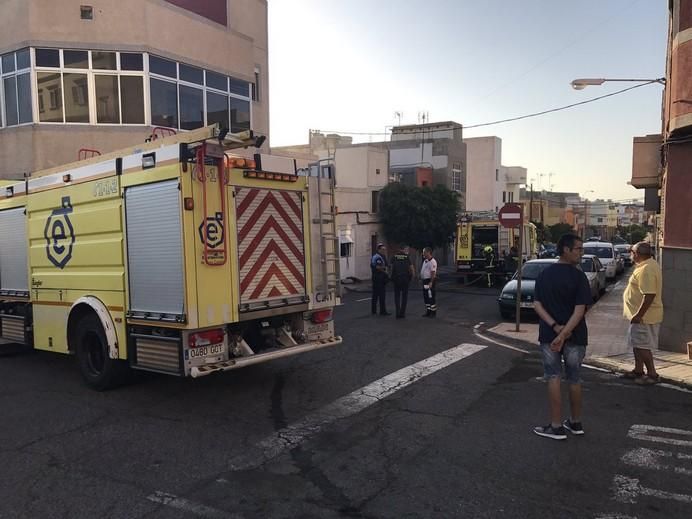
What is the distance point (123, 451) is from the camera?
17.0 feet

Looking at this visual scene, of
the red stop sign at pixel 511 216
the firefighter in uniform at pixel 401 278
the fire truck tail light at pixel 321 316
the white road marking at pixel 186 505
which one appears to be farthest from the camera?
the firefighter in uniform at pixel 401 278

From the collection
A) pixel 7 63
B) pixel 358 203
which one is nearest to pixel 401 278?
pixel 7 63

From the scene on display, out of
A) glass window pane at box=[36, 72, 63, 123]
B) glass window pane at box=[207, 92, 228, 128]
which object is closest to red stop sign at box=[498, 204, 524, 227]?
glass window pane at box=[207, 92, 228, 128]

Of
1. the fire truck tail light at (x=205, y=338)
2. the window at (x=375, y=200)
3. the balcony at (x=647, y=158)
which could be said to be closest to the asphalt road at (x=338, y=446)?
the fire truck tail light at (x=205, y=338)

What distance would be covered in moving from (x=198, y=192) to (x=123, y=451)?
271 centimetres

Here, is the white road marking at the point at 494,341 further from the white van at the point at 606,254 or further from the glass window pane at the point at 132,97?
the white van at the point at 606,254

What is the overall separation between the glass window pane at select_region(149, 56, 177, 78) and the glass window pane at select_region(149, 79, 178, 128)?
0.78ft

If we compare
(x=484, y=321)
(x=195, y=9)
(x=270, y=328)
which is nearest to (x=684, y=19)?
(x=484, y=321)

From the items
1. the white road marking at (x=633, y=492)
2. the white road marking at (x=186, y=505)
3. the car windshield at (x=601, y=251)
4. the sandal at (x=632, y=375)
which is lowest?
the sandal at (x=632, y=375)

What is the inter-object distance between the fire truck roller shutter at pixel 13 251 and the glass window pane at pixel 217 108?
332 inches

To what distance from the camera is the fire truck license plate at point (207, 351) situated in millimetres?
6106

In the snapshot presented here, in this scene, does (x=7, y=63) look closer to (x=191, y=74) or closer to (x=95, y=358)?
(x=191, y=74)

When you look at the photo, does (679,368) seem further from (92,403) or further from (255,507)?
(92,403)

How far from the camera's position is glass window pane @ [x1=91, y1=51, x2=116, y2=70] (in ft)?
47.8
